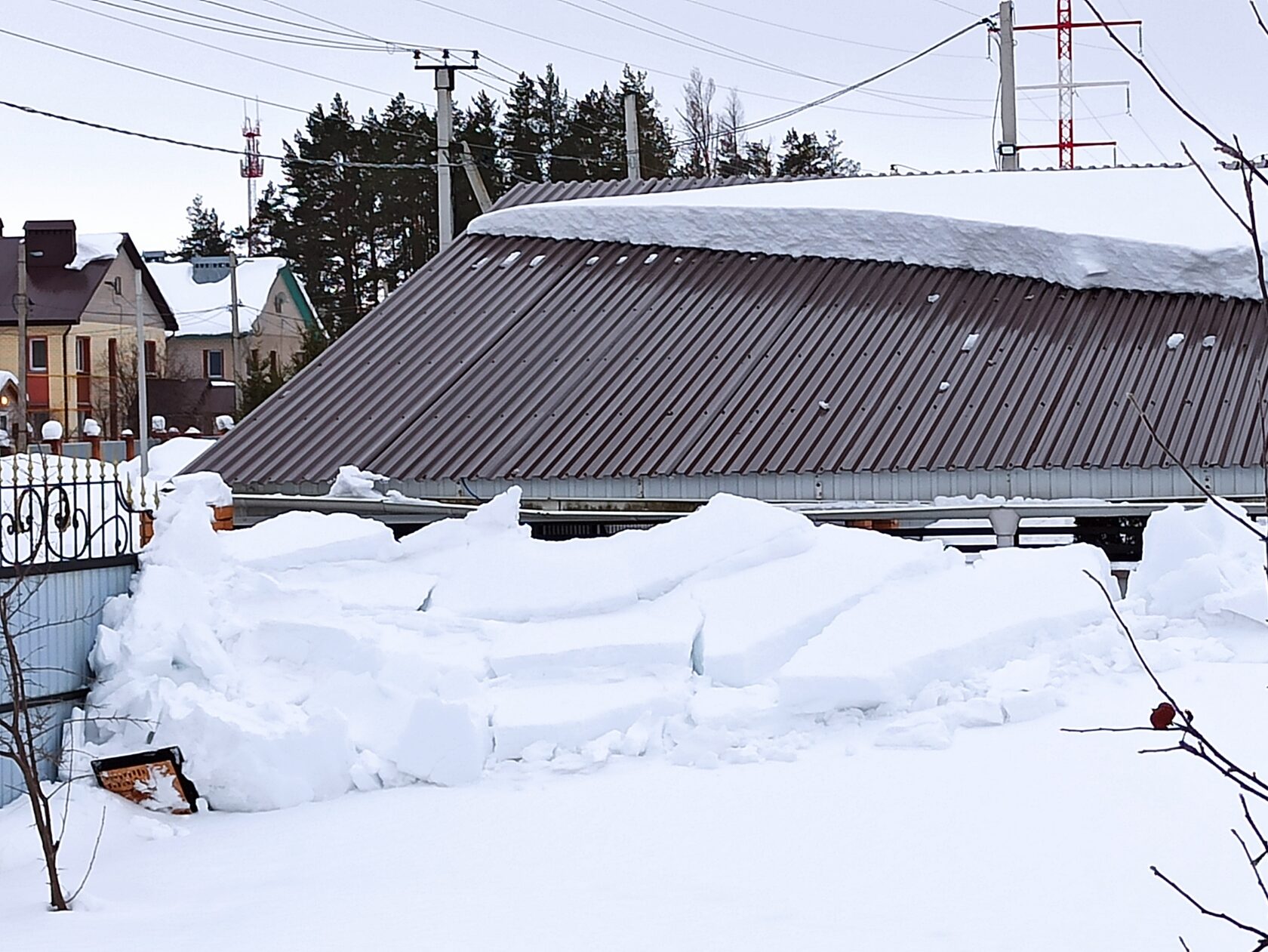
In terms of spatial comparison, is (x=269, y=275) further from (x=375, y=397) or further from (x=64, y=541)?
(x=64, y=541)

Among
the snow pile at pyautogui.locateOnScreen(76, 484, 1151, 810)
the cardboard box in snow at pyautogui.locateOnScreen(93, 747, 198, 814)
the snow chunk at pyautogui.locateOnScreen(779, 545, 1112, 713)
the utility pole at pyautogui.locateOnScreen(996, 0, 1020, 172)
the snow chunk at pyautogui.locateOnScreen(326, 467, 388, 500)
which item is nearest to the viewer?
the cardboard box in snow at pyautogui.locateOnScreen(93, 747, 198, 814)

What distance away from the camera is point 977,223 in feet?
53.1

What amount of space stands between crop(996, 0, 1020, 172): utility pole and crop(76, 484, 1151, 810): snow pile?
15.4 metres

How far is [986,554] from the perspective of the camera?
11109mm

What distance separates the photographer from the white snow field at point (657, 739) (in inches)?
243

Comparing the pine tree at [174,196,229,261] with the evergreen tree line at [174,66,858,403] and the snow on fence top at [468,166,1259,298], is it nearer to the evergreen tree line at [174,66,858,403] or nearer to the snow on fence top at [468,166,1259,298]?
the evergreen tree line at [174,66,858,403]

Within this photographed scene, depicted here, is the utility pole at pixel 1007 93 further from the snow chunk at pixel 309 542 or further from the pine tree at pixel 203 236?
the pine tree at pixel 203 236

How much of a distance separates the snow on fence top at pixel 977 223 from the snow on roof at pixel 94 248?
2773cm

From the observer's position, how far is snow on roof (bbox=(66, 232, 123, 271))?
1726 inches

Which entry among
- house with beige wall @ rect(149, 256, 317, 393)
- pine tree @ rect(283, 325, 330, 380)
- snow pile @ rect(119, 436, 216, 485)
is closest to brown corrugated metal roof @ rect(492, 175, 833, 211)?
snow pile @ rect(119, 436, 216, 485)

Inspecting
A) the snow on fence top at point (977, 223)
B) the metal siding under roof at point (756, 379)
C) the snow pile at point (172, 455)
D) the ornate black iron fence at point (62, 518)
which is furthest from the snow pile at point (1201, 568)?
the snow pile at point (172, 455)

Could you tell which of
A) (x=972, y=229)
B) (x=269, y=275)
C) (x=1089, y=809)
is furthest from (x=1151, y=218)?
(x=269, y=275)

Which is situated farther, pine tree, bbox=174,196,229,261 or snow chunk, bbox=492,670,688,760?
pine tree, bbox=174,196,229,261

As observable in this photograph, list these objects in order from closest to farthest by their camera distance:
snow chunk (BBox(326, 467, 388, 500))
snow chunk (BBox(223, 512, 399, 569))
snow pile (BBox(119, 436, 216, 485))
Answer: snow chunk (BBox(223, 512, 399, 569)) < snow chunk (BBox(326, 467, 388, 500)) < snow pile (BBox(119, 436, 216, 485))
